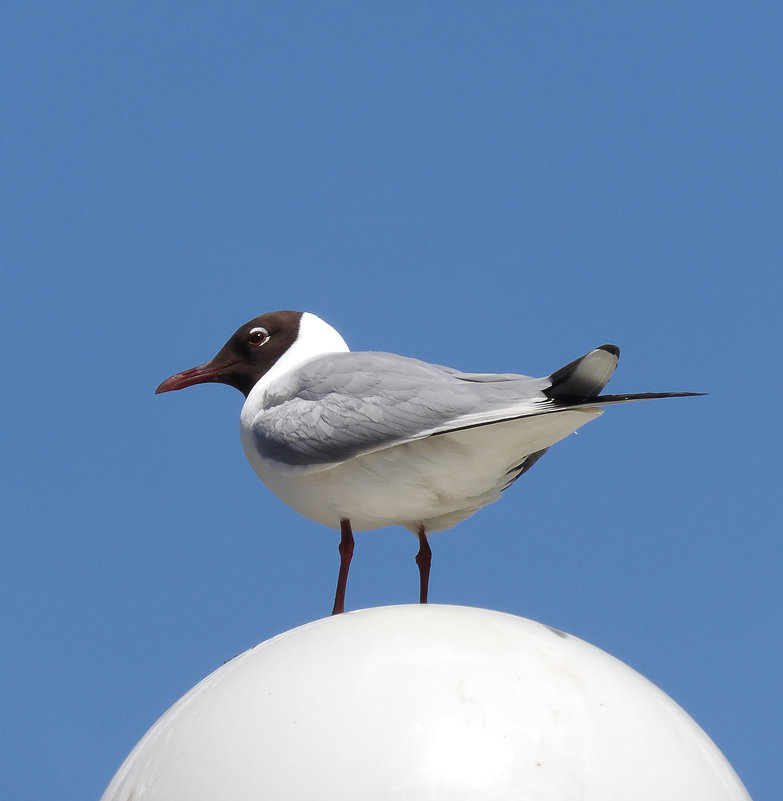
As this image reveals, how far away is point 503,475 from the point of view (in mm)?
5562

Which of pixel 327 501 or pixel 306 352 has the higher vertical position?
pixel 306 352

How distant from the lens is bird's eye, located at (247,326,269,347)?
646 centimetres

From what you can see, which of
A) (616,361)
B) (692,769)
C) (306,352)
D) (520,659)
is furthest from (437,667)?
(306,352)

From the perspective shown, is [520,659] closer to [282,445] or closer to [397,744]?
[397,744]

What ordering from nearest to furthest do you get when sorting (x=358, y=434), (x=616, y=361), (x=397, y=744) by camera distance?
(x=397, y=744) → (x=616, y=361) → (x=358, y=434)

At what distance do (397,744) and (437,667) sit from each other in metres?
0.30

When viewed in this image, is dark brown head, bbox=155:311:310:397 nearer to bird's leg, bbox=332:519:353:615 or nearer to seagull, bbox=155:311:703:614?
seagull, bbox=155:311:703:614

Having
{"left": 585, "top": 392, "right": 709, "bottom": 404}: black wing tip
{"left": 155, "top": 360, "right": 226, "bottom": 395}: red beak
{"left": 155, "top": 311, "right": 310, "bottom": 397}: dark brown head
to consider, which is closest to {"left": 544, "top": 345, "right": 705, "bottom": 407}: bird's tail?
{"left": 585, "top": 392, "right": 709, "bottom": 404}: black wing tip

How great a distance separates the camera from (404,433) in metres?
5.27

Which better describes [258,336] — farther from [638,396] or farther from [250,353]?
[638,396]

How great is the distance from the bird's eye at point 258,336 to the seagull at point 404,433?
18.4 inches

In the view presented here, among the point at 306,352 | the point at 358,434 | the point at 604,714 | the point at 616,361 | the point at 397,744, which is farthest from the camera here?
the point at 306,352

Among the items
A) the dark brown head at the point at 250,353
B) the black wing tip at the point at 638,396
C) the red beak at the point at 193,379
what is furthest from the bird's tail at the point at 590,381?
the red beak at the point at 193,379

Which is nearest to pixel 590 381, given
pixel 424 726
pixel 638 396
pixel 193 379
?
pixel 638 396
